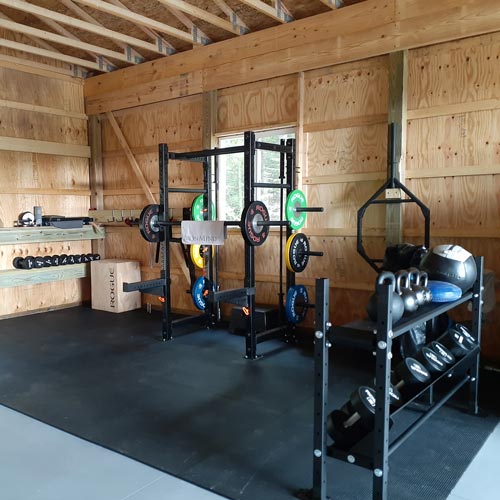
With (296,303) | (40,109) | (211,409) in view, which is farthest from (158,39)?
(211,409)

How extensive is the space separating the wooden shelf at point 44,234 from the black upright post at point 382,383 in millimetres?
4889

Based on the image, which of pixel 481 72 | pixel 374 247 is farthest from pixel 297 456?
pixel 481 72

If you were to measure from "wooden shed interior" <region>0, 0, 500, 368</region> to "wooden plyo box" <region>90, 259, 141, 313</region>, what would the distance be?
23 centimetres

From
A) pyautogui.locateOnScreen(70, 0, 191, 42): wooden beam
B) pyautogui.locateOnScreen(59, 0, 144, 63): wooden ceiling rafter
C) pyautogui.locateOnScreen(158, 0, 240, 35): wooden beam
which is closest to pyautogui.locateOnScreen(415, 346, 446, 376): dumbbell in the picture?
pyautogui.locateOnScreen(158, 0, 240, 35): wooden beam

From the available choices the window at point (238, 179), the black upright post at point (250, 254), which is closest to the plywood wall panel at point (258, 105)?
the window at point (238, 179)

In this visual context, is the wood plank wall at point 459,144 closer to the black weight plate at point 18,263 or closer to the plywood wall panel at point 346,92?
the plywood wall panel at point 346,92

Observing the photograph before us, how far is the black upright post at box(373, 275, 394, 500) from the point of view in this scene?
1836 mm

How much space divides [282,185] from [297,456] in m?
2.58

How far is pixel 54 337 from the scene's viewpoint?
4.88m

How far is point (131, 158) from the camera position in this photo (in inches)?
244

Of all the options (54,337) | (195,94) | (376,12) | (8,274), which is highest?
(376,12)

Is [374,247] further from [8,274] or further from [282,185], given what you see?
[8,274]

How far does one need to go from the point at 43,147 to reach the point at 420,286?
5.39 meters

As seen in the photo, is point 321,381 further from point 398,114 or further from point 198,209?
point 198,209
